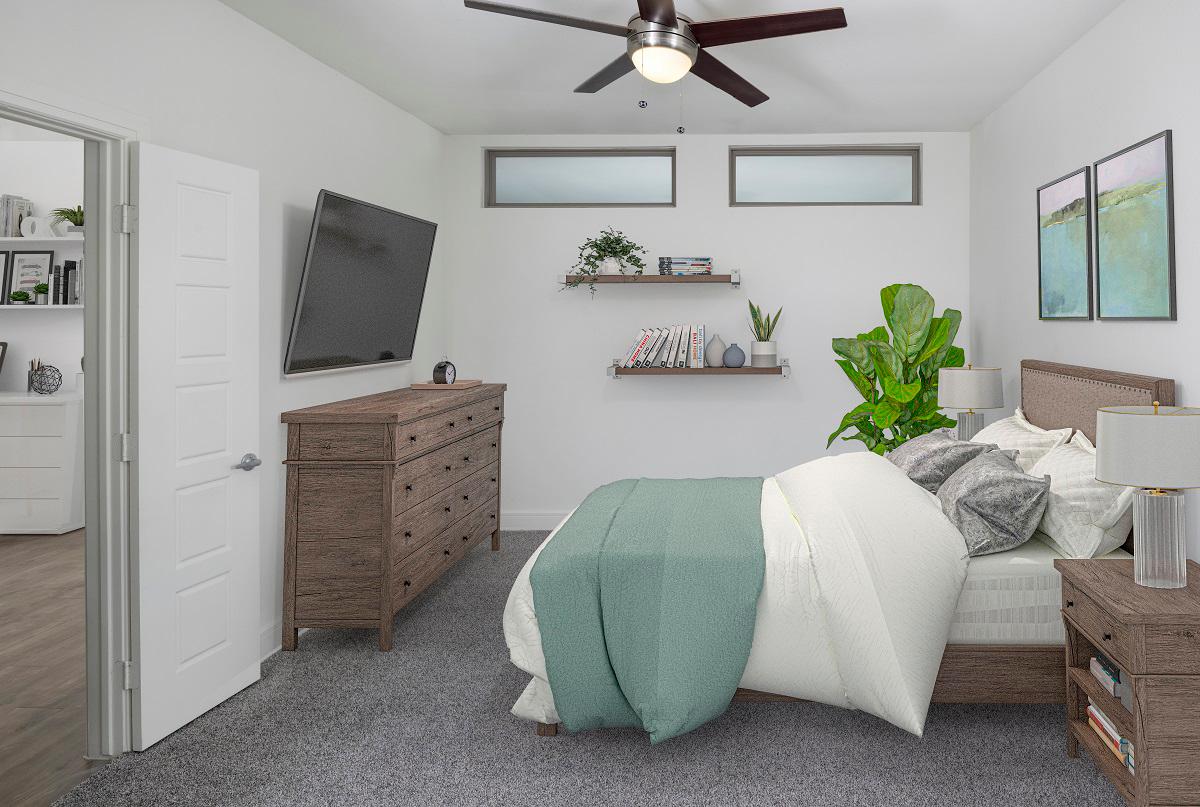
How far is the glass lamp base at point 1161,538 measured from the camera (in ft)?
7.34

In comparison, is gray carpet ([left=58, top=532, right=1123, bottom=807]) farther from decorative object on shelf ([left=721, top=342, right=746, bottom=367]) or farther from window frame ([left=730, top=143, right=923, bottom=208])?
window frame ([left=730, top=143, right=923, bottom=208])

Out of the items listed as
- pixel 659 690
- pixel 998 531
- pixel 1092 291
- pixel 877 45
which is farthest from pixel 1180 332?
pixel 659 690

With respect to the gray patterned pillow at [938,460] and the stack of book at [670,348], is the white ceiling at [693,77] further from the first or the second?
the gray patterned pillow at [938,460]

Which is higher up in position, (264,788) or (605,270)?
(605,270)

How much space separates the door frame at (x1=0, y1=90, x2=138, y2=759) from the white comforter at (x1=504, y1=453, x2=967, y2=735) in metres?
1.28

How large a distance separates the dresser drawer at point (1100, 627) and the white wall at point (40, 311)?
6.04 meters

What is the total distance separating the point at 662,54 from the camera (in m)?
2.96

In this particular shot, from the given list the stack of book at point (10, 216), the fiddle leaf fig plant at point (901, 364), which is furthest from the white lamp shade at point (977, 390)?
the stack of book at point (10, 216)

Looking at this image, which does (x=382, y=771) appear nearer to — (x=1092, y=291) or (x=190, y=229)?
(x=190, y=229)

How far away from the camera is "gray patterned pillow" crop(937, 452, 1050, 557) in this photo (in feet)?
9.04

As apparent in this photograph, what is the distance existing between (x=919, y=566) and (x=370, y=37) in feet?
10.4

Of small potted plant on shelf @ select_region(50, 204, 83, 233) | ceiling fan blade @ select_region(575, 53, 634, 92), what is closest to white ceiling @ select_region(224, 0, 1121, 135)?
ceiling fan blade @ select_region(575, 53, 634, 92)

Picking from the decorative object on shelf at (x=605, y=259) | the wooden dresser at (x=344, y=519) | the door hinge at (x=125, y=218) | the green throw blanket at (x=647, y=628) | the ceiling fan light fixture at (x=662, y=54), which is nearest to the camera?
the green throw blanket at (x=647, y=628)

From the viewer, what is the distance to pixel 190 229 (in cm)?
278
